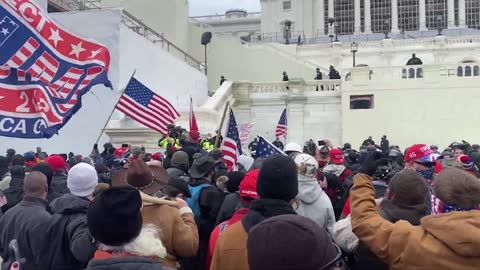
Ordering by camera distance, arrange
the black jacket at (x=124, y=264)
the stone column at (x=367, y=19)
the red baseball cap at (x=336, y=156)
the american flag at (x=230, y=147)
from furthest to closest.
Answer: the stone column at (x=367, y=19)
the american flag at (x=230, y=147)
the red baseball cap at (x=336, y=156)
the black jacket at (x=124, y=264)

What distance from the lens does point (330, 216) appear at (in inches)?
188

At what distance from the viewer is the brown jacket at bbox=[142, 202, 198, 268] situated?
4.00 metres

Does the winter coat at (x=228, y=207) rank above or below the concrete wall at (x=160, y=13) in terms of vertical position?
below

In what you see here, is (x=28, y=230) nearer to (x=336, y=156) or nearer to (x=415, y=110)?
(x=336, y=156)

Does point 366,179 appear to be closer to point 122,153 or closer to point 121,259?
point 121,259

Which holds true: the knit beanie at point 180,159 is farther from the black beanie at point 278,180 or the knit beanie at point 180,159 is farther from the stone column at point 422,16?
the stone column at point 422,16

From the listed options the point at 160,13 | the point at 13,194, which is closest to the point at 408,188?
the point at 13,194

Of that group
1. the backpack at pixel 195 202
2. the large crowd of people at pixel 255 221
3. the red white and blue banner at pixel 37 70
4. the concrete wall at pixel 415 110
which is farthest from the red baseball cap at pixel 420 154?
the concrete wall at pixel 415 110

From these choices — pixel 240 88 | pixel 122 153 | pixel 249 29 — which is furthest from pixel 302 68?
pixel 249 29

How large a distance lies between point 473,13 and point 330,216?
61.3m

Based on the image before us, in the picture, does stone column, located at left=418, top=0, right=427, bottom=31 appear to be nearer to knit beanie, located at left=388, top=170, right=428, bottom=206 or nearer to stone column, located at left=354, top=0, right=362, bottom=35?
stone column, located at left=354, top=0, right=362, bottom=35

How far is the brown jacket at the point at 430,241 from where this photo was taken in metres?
3.07

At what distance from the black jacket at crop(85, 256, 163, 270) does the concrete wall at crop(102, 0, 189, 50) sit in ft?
101

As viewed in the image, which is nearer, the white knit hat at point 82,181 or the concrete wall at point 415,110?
the white knit hat at point 82,181
